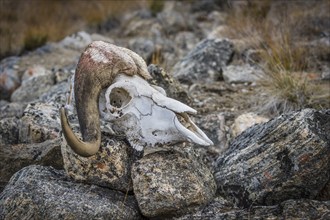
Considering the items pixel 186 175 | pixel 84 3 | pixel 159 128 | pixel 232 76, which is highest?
pixel 159 128

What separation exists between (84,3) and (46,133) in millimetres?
10204

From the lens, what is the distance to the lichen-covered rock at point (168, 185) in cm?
273

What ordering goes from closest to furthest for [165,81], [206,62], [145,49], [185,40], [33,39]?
[165,81], [206,62], [145,49], [185,40], [33,39]

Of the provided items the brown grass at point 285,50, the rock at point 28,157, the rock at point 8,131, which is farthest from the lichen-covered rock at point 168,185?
the brown grass at point 285,50

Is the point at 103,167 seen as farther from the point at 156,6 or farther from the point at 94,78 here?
the point at 156,6

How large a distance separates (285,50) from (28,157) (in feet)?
10.3

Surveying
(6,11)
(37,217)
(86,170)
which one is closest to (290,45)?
(86,170)

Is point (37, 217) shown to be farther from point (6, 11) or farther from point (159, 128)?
point (6, 11)

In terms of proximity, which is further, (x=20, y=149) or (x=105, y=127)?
(x=20, y=149)

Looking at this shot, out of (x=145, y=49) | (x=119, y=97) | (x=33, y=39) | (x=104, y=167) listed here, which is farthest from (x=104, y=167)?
(x=33, y=39)

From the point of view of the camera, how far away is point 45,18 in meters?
11.7

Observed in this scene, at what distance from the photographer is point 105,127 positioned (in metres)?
2.94

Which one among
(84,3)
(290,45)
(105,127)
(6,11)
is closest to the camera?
(105,127)

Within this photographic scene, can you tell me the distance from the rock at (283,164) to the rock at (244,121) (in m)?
0.93
